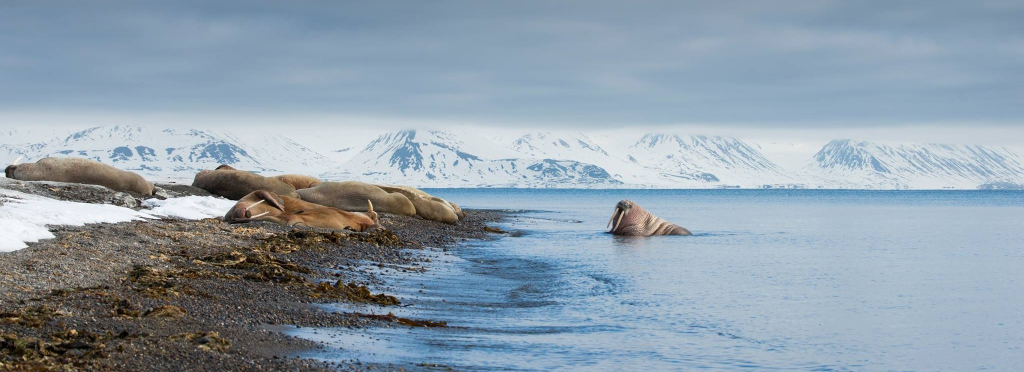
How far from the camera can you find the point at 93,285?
33.9ft

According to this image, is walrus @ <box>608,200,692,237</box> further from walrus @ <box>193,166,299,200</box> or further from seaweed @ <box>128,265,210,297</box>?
seaweed @ <box>128,265,210,297</box>

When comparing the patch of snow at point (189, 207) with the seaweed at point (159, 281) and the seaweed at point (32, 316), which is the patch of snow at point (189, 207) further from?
the seaweed at point (32, 316)

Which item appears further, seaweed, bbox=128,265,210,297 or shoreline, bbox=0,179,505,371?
seaweed, bbox=128,265,210,297

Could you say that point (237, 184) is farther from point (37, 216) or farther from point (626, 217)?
point (37, 216)

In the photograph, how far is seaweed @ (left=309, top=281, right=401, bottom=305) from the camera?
1216 cm

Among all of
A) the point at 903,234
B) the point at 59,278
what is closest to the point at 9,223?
the point at 59,278

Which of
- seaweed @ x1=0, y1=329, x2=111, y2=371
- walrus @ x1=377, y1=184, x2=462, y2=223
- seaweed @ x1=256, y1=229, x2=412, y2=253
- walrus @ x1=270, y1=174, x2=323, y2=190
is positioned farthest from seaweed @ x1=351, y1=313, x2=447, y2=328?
walrus @ x1=270, y1=174, x2=323, y2=190

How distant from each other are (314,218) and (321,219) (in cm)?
17

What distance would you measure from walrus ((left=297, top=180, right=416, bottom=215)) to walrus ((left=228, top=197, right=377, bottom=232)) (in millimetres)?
4935

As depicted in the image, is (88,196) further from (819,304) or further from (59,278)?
(819,304)

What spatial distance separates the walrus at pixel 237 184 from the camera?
99.2ft

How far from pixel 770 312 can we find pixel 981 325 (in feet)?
8.96

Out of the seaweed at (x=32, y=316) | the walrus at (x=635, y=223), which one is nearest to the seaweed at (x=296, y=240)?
the seaweed at (x=32, y=316)

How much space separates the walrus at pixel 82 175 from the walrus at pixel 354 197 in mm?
4863
